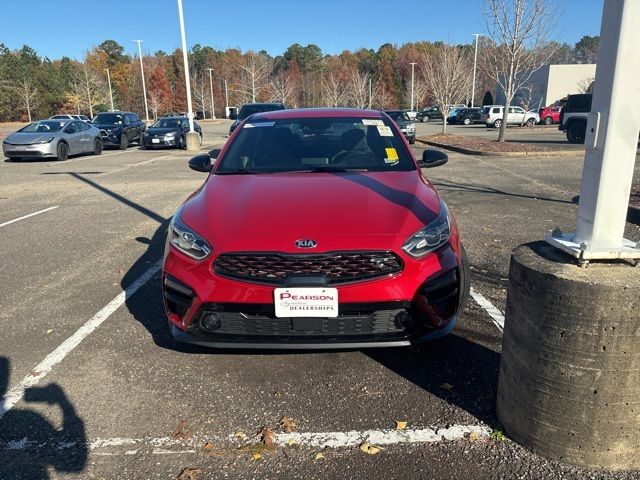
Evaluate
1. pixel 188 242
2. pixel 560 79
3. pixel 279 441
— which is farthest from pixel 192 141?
pixel 560 79

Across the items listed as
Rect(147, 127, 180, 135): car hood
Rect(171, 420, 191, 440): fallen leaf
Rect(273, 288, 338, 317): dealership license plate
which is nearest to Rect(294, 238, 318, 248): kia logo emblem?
Rect(273, 288, 338, 317): dealership license plate

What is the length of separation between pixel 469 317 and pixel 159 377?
2282 millimetres

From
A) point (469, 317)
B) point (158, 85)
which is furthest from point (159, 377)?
point (158, 85)

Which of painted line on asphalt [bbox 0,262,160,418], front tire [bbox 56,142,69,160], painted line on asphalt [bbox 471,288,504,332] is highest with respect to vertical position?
front tire [bbox 56,142,69,160]

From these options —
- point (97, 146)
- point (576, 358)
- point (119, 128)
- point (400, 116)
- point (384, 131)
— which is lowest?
point (97, 146)

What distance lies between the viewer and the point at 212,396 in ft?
9.45

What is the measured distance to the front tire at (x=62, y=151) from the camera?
677 inches

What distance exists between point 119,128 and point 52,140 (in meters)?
6.36

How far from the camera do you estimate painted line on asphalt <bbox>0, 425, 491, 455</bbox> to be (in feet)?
8.04

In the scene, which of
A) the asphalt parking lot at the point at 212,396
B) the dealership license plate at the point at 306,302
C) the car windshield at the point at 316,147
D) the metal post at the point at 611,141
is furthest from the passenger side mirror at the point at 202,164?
the metal post at the point at 611,141

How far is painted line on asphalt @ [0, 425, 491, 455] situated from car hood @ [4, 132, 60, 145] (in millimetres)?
16884

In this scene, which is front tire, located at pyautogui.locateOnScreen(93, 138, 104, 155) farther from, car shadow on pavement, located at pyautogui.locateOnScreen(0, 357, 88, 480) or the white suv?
the white suv

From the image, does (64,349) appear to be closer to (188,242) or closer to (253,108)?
(188,242)

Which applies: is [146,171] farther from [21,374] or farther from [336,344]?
[336,344]
